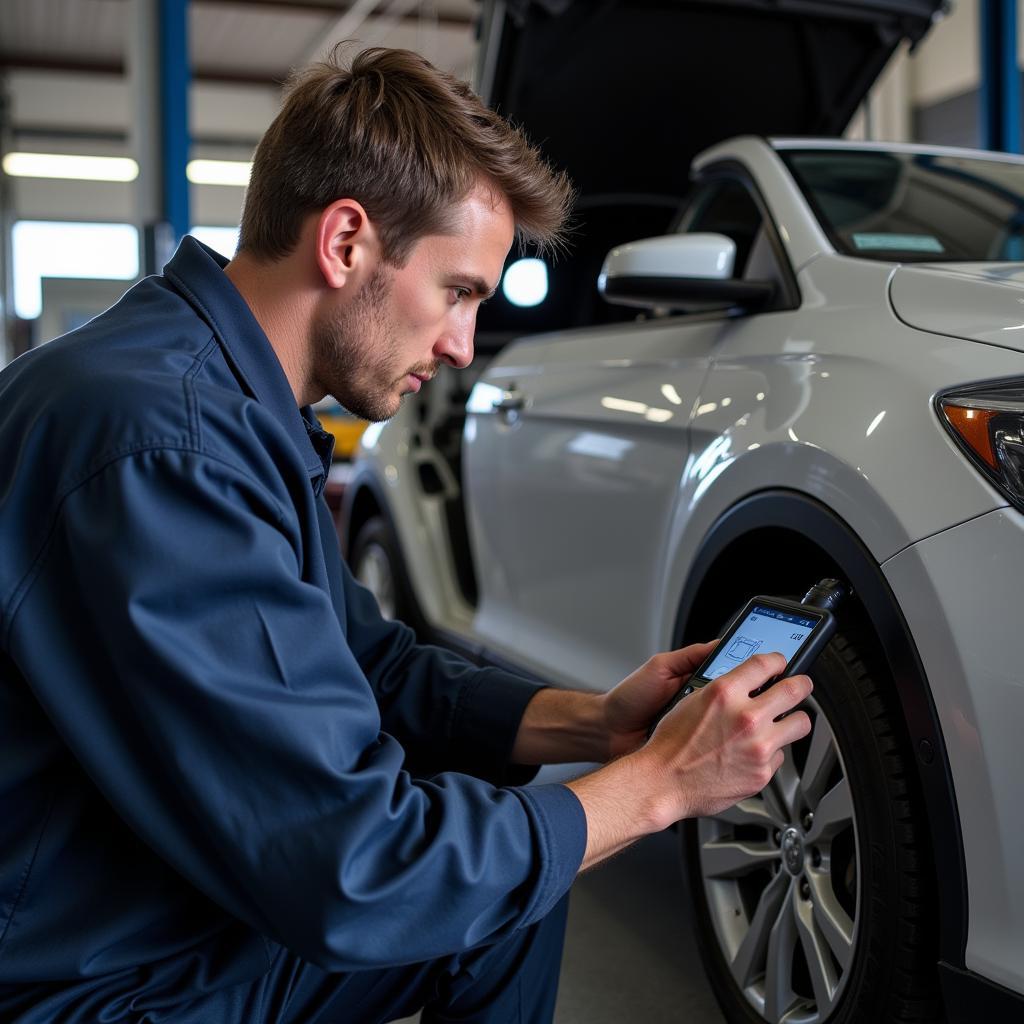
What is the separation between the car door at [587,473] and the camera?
7.32 ft

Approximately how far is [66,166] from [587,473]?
17.7 meters

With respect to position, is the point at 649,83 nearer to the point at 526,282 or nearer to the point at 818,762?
the point at 526,282

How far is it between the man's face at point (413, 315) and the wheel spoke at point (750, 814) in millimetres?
816

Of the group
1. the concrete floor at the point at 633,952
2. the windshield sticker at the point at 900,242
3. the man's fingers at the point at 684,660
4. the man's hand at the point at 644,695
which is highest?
the windshield sticker at the point at 900,242

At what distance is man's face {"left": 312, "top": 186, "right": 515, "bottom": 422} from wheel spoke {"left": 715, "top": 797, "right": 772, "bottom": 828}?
0.82m

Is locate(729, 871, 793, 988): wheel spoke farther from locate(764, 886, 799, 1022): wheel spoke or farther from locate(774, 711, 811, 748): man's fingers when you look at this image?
locate(774, 711, 811, 748): man's fingers

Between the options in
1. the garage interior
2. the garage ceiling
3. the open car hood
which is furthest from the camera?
the garage ceiling

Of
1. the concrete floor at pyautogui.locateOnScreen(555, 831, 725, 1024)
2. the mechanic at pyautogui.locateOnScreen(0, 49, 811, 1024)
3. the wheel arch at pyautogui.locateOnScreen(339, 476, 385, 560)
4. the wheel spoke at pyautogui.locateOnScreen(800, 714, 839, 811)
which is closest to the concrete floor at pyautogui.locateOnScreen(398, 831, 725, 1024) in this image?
the concrete floor at pyautogui.locateOnScreen(555, 831, 725, 1024)

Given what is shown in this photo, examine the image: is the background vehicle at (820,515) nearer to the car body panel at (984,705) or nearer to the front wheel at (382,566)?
the car body panel at (984,705)

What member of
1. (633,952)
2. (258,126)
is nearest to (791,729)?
(633,952)

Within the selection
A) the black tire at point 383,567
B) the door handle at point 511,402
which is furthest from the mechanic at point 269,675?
the black tire at point 383,567

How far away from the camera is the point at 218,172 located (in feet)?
60.7

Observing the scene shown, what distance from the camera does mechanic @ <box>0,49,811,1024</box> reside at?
1012 mm

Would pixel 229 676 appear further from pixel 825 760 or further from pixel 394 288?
pixel 825 760
